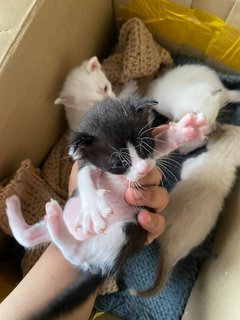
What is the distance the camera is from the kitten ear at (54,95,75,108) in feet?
4.09

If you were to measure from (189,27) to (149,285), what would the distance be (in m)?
0.80

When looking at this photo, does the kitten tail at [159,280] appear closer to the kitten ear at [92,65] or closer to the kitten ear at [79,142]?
the kitten ear at [79,142]

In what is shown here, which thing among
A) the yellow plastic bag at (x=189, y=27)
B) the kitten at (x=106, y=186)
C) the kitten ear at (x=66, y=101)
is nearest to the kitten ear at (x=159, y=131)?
the kitten at (x=106, y=186)

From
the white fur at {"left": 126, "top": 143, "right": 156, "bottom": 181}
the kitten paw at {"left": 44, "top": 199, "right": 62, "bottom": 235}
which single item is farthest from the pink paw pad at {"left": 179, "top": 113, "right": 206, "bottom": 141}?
the kitten paw at {"left": 44, "top": 199, "right": 62, "bottom": 235}

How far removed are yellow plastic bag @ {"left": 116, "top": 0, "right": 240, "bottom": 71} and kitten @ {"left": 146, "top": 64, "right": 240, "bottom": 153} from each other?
0.08 metres

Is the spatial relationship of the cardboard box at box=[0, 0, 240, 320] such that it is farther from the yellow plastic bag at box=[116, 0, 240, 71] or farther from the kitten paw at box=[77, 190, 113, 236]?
the kitten paw at box=[77, 190, 113, 236]

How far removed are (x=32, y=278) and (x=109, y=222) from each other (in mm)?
267

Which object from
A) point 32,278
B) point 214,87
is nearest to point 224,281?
point 32,278

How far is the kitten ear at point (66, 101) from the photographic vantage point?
4.09 feet

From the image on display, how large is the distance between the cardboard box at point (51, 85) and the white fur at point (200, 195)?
0.07 meters

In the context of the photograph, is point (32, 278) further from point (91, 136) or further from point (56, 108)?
point (56, 108)

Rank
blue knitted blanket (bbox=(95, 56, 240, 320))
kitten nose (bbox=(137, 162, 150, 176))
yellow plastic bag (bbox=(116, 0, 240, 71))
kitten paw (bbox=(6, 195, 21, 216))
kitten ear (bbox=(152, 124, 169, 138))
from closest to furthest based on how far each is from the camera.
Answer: kitten nose (bbox=(137, 162, 150, 176)) < kitten ear (bbox=(152, 124, 169, 138)) < kitten paw (bbox=(6, 195, 21, 216)) < blue knitted blanket (bbox=(95, 56, 240, 320)) < yellow plastic bag (bbox=(116, 0, 240, 71))

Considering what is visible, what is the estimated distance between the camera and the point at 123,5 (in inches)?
55.7

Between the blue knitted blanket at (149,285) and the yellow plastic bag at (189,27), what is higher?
the yellow plastic bag at (189,27)
